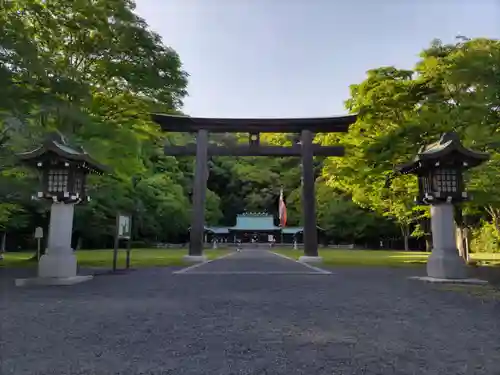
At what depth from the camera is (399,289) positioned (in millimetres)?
8828

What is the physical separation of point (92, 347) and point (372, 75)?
15.6 meters

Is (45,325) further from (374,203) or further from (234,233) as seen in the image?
(234,233)

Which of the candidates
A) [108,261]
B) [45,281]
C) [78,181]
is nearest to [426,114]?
[78,181]

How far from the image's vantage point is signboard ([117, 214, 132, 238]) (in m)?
13.2

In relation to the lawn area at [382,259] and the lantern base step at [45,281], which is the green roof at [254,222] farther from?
the lantern base step at [45,281]

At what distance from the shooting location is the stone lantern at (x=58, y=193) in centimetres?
1015

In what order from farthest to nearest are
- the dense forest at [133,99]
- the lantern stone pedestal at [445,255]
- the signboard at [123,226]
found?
1. the signboard at [123,226]
2. the dense forest at [133,99]
3. the lantern stone pedestal at [445,255]

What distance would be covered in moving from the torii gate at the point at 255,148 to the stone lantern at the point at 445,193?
26.5 ft

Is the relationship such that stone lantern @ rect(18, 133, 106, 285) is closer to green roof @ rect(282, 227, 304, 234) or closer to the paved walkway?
the paved walkway

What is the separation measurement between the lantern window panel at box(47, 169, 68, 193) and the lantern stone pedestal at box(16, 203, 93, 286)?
0.41 metres

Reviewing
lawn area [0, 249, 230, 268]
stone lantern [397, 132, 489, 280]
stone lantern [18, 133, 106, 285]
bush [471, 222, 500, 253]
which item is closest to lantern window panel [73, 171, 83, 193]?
stone lantern [18, 133, 106, 285]

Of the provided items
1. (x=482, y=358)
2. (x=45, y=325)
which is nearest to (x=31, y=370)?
(x=45, y=325)

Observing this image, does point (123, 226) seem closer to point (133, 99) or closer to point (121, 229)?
point (121, 229)

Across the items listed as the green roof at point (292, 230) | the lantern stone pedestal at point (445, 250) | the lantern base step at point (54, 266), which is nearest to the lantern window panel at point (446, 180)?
the lantern stone pedestal at point (445, 250)
